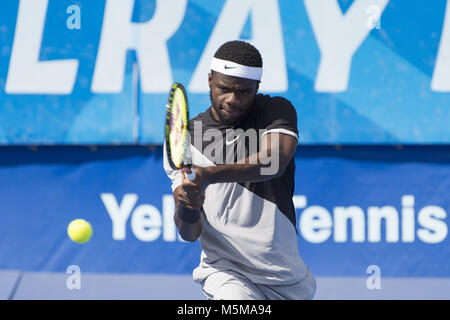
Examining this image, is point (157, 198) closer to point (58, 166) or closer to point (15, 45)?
point (58, 166)

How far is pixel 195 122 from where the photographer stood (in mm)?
3594

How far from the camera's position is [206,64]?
6.67m

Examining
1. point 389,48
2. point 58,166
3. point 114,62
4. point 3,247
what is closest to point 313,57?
point 389,48

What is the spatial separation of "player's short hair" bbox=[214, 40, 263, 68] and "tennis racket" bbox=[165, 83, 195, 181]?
0.27 meters

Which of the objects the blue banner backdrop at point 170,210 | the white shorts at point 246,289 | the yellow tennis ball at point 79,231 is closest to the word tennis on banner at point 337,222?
the blue banner backdrop at point 170,210

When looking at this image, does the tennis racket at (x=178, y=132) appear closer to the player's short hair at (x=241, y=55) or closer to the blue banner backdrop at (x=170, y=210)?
the player's short hair at (x=241, y=55)

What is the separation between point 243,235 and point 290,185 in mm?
325

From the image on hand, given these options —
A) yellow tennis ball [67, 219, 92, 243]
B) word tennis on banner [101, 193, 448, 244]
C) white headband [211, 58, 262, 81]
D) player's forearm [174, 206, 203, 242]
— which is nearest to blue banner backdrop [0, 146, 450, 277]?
word tennis on banner [101, 193, 448, 244]

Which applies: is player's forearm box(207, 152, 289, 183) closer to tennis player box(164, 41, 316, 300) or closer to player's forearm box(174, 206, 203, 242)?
tennis player box(164, 41, 316, 300)

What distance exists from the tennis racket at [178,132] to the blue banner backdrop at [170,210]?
355 cm

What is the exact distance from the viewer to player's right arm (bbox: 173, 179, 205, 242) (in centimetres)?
307

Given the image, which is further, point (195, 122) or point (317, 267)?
point (317, 267)

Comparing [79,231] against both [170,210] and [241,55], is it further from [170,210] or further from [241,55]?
[241,55]

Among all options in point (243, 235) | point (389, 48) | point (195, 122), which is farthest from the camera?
point (389, 48)
